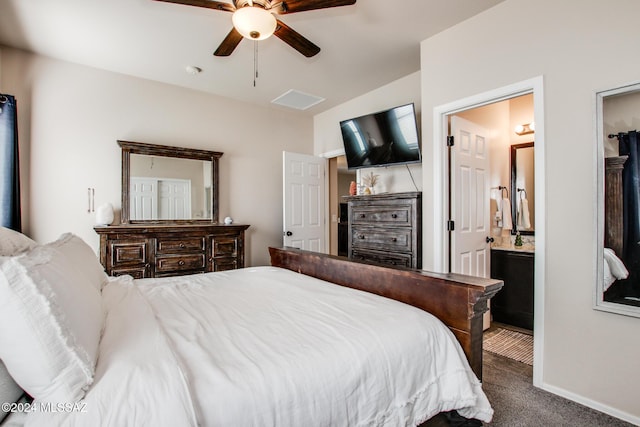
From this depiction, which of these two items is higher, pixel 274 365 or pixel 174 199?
pixel 174 199

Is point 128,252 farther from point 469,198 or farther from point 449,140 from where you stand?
point 469,198

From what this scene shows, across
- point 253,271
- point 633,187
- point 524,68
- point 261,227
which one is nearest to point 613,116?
point 633,187

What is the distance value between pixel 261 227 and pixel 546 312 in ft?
11.7

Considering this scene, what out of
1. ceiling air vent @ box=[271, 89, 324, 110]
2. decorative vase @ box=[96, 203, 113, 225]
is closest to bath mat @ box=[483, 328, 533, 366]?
ceiling air vent @ box=[271, 89, 324, 110]

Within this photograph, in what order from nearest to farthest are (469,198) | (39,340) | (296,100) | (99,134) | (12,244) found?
(39,340), (12,244), (469,198), (99,134), (296,100)

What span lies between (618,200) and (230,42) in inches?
109

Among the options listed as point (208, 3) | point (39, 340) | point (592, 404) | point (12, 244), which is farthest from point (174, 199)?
point (592, 404)

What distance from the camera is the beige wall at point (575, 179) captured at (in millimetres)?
1873

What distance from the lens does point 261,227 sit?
471cm

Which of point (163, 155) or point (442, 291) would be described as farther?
point (163, 155)

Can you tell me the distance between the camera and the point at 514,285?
3.38m

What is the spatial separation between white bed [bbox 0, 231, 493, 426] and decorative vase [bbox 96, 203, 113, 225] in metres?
2.07

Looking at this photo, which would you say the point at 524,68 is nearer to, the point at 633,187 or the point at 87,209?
the point at 633,187

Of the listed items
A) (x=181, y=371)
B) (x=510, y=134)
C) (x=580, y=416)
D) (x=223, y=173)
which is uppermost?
(x=510, y=134)
